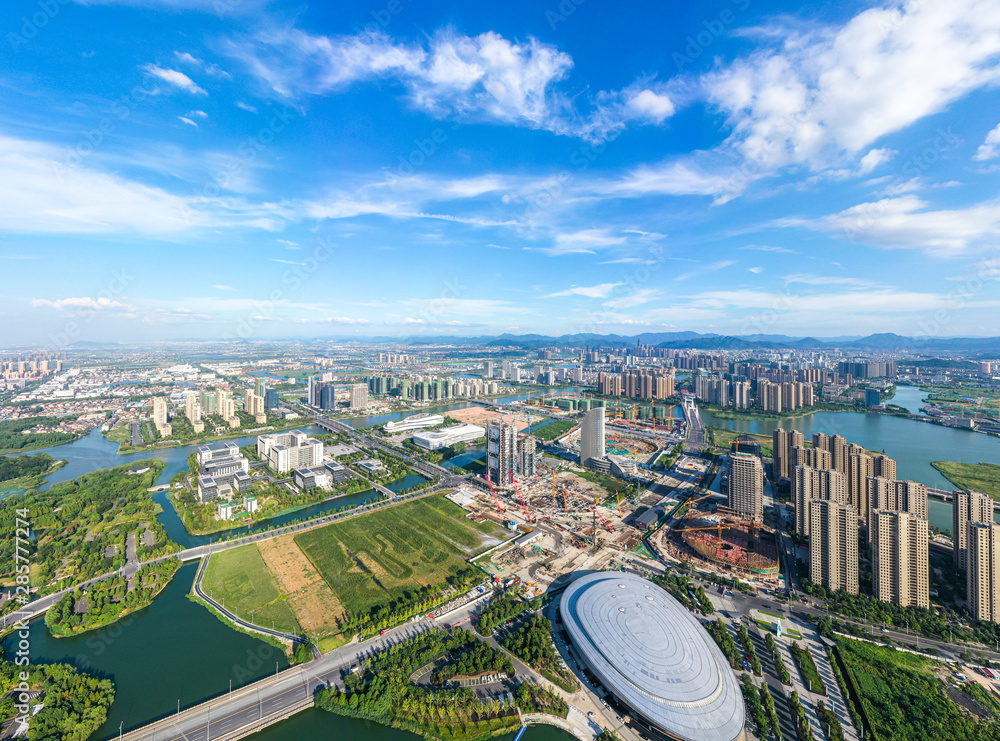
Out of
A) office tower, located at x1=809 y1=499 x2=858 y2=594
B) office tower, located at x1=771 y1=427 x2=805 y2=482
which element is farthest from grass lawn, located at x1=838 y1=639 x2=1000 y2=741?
office tower, located at x1=771 y1=427 x2=805 y2=482

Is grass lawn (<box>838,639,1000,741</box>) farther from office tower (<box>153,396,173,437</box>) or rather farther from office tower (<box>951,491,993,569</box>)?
office tower (<box>153,396,173,437</box>)

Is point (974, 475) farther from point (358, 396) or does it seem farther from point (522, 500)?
point (358, 396)

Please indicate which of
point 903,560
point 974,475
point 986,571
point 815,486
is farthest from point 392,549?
point 974,475

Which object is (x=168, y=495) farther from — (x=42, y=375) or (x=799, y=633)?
(x=42, y=375)

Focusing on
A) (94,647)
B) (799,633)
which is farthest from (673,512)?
(94,647)

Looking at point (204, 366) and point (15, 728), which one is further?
point (204, 366)

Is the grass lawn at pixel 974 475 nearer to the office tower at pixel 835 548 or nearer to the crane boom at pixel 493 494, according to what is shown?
the office tower at pixel 835 548

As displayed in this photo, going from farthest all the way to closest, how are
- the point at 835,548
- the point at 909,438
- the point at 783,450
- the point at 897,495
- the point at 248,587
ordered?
the point at 909,438 → the point at 783,450 → the point at 897,495 → the point at 248,587 → the point at 835,548
